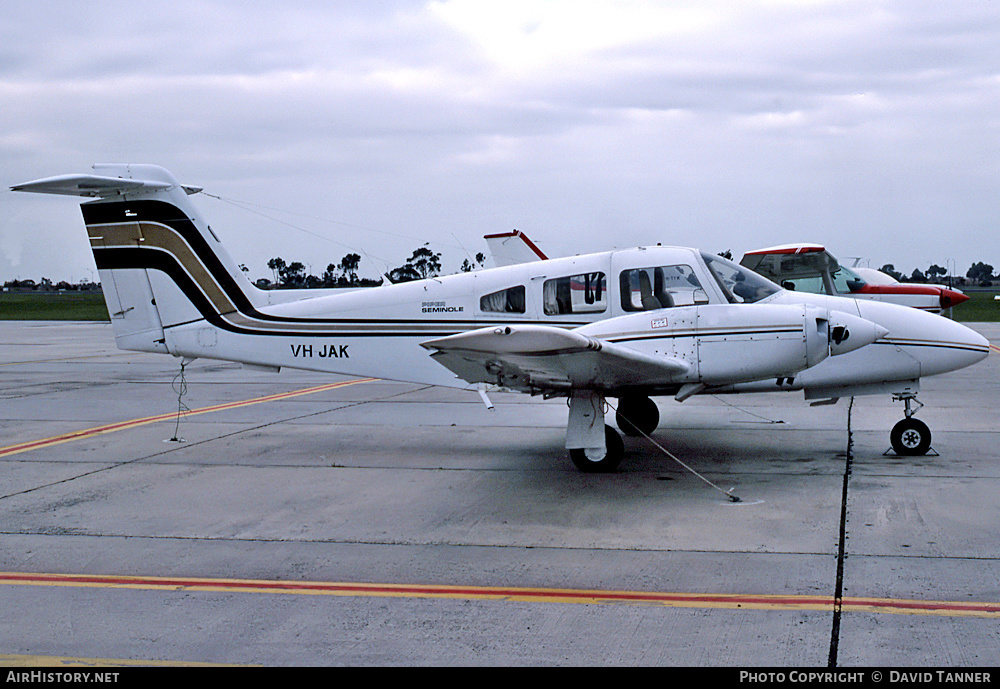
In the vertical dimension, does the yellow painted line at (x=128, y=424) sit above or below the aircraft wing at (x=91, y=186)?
below

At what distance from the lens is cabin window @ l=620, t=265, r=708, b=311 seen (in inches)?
366

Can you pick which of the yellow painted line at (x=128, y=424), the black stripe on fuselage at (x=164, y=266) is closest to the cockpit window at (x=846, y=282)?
the yellow painted line at (x=128, y=424)

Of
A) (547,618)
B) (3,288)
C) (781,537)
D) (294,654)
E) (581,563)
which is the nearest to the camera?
(294,654)

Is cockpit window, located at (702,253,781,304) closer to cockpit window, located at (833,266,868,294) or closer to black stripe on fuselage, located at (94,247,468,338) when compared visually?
black stripe on fuselage, located at (94,247,468,338)

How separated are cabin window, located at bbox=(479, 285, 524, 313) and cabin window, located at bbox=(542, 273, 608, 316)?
0.94 ft

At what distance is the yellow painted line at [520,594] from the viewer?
507 centimetres

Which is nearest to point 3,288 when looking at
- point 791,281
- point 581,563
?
point 791,281

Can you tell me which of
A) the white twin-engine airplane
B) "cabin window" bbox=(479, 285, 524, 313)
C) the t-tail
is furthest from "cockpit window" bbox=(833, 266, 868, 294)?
the t-tail

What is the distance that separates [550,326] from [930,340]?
13.3 ft

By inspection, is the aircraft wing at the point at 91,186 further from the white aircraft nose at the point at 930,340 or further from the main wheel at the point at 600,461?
the white aircraft nose at the point at 930,340

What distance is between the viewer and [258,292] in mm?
11211

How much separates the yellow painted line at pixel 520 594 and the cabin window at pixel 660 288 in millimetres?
4450
